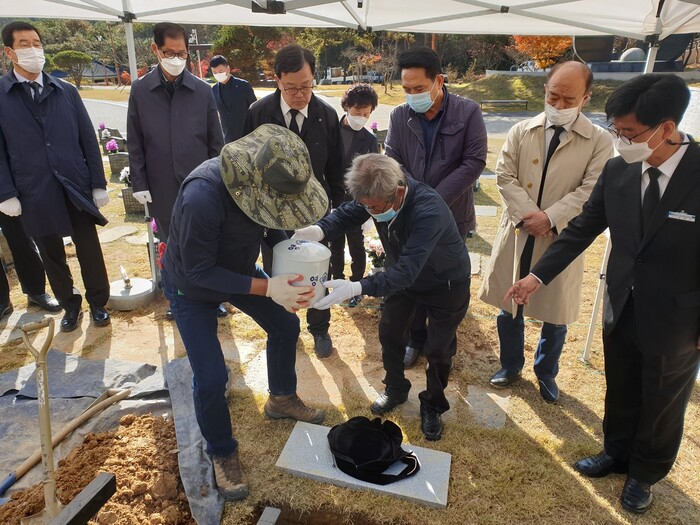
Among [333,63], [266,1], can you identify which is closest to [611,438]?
[266,1]

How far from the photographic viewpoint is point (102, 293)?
4.48 meters

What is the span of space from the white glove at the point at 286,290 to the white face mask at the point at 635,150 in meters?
1.58

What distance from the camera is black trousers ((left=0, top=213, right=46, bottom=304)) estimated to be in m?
4.43

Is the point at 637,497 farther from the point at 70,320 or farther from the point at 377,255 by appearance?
the point at 70,320

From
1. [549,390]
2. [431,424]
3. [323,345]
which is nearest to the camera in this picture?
[431,424]

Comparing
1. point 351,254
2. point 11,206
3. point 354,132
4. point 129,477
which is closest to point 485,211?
point 351,254

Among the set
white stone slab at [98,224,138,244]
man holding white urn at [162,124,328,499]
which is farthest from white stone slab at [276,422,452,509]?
white stone slab at [98,224,138,244]

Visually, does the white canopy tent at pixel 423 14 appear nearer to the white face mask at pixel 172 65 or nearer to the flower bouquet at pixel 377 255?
the white face mask at pixel 172 65

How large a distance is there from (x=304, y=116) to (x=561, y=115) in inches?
68.6

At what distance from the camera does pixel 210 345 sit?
2576 millimetres

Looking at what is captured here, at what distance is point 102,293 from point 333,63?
130 feet

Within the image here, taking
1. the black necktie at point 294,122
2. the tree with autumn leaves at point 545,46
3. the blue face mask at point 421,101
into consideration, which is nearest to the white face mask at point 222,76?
the black necktie at point 294,122

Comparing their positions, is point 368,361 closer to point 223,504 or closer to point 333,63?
point 223,504

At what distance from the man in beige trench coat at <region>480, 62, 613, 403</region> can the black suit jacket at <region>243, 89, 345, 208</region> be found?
1.23m
